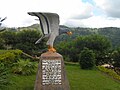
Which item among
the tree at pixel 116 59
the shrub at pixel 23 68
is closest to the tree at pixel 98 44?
the tree at pixel 116 59

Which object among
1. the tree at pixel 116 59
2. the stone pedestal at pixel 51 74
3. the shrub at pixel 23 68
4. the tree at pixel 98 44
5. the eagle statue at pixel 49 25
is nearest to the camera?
the stone pedestal at pixel 51 74

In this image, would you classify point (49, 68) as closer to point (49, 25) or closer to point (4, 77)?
point (49, 25)

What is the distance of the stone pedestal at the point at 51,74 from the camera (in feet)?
43.7

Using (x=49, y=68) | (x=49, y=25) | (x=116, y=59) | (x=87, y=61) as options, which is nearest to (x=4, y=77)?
(x=49, y=68)

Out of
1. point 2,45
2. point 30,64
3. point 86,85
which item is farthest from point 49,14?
point 2,45

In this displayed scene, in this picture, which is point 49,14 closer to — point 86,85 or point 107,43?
point 86,85

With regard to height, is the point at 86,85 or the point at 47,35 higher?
the point at 47,35

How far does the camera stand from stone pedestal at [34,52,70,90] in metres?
13.3

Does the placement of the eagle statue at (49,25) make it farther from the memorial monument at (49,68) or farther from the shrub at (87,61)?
the shrub at (87,61)

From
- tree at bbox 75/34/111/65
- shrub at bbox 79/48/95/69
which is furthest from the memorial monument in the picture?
tree at bbox 75/34/111/65

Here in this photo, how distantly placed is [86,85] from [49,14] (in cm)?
517

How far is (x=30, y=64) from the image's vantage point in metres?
19.1

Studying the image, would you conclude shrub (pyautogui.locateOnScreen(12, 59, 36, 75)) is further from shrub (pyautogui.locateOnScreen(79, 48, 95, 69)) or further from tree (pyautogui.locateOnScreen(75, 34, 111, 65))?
tree (pyautogui.locateOnScreen(75, 34, 111, 65))

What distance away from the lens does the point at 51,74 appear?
1339 cm
